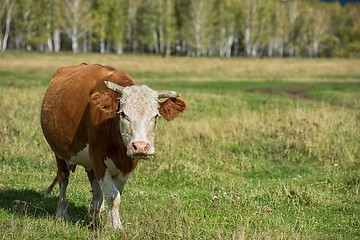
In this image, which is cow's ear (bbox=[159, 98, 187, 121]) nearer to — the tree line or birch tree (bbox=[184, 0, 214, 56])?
the tree line

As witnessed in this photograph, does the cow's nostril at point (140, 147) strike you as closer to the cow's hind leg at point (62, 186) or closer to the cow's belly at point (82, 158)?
the cow's belly at point (82, 158)

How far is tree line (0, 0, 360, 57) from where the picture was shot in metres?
65.0

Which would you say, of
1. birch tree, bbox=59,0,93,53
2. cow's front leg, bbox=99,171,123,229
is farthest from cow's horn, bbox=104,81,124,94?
birch tree, bbox=59,0,93,53

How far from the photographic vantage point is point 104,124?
4.86 m

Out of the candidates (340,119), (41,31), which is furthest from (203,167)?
(41,31)

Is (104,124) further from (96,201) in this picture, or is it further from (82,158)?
(96,201)

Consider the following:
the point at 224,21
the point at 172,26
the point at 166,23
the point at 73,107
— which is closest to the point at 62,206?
the point at 73,107

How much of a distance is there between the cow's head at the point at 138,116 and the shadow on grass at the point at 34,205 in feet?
6.19

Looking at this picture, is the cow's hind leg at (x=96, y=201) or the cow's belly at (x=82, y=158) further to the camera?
the cow's hind leg at (x=96, y=201)

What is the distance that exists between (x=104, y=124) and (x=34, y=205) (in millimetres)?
2293

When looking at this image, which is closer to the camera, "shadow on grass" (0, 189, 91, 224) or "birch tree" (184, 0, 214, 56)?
"shadow on grass" (0, 189, 91, 224)

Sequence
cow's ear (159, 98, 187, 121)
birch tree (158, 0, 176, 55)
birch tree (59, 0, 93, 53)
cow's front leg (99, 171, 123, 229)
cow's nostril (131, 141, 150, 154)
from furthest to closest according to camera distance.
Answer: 1. birch tree (158, 0, 176, 55)
2. birch tree (59, 0, 93, 53)
3. cow's front leg (99, 171, 123, 229)
4. cow's ear (159, 98, 187, 121)
5. cow's nostril (131, 141, 150, 154)

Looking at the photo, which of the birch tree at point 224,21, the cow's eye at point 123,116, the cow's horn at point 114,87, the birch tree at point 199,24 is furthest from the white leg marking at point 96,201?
the birch tree at point 224,21

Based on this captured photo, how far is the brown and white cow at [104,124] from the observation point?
14.4 feet
